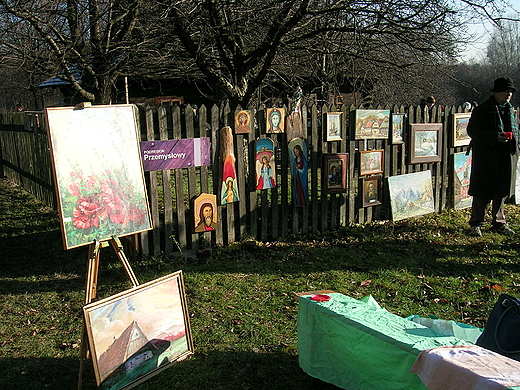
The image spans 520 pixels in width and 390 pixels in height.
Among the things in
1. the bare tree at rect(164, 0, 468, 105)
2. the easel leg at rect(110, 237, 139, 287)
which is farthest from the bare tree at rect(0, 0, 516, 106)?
the easel leg at rect(110, 237, 139, 287)

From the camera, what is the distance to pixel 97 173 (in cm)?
378

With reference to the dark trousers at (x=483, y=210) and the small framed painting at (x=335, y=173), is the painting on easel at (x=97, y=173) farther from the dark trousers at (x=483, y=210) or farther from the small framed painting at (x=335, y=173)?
the dark trousers at (x=483, y=210)

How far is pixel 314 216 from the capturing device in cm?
718

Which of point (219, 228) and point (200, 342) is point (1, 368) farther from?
point (219, 228)

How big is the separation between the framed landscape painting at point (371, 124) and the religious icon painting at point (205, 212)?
2568 millimetres

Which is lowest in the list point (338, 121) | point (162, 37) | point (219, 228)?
point (219, 228)

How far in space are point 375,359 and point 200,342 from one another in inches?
68.7

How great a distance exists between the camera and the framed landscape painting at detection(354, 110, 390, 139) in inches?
286

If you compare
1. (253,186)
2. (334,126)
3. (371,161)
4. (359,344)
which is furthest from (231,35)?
(359,344)

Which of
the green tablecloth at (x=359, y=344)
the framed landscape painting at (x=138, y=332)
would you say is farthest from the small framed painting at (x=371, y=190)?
the framed landscape painting at (x=138, y=332)

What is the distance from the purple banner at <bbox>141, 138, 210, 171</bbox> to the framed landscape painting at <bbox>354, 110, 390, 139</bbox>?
2.50 m

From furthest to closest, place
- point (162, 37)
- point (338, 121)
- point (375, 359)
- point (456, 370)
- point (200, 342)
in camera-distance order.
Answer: point (162, 37) < point (338, 121) < point (200, 342) < point (375, 359) < point (456, 370)

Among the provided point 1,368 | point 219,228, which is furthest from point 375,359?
point 219,228

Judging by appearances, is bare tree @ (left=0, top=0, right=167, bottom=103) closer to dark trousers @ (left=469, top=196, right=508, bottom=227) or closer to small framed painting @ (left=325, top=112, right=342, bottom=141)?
small framed painting @ (left=325, top=112, right=342, bottom=141)
